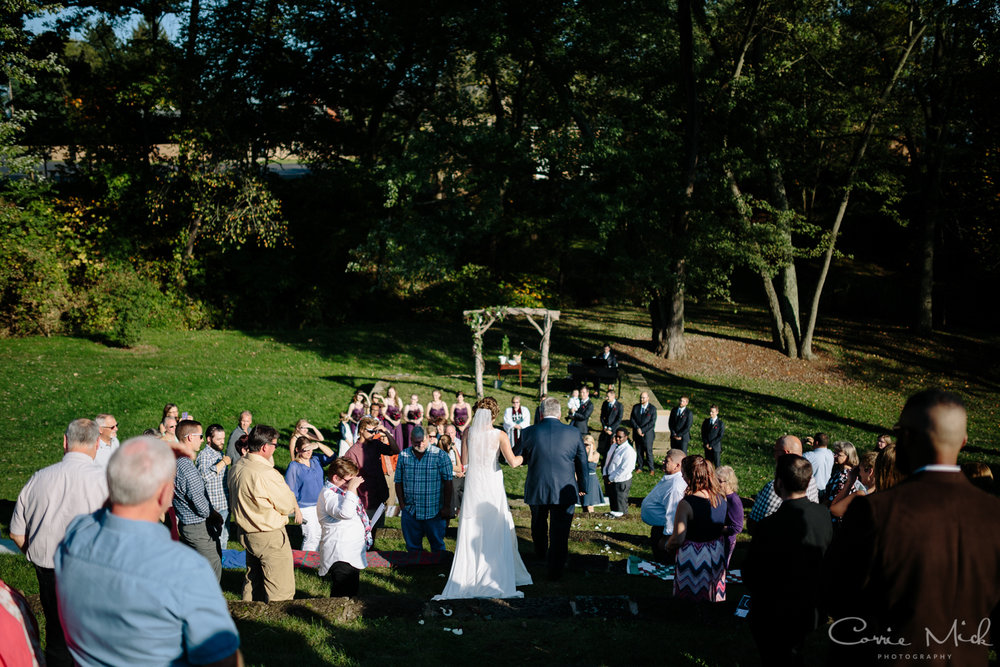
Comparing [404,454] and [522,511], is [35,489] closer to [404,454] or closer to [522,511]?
[404,454]

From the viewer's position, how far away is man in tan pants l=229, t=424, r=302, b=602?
5.49 m

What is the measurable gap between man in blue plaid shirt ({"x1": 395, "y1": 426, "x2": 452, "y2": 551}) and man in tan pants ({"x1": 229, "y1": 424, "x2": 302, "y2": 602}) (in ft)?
7.08

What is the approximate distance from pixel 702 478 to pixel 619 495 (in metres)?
5.47

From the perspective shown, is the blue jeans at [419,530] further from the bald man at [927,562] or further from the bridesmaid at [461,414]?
the bridesmaid at [461,414]

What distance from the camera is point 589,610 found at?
5555mm

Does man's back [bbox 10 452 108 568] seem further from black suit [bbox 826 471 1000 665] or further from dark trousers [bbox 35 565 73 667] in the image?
black suit [bbox 826 471 1000 665]

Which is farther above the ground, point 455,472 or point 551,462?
Answer: point 551,462

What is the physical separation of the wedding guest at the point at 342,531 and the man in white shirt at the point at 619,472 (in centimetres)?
566

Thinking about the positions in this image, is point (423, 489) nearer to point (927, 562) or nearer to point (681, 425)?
point (927, 562)

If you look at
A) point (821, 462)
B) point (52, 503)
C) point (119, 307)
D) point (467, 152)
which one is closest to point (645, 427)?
point (821, 462)

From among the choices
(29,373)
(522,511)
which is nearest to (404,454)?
(522,511)

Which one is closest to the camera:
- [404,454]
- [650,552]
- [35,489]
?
[35,489]

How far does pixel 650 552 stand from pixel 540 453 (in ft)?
9.01

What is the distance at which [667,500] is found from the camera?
7.44m
